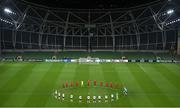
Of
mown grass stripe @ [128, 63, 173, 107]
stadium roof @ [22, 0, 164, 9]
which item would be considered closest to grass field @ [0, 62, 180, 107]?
A: mown grass stripe @ [128, 63, 173, 107]

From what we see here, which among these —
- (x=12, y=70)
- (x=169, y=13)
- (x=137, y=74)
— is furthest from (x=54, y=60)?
(x=169, y=13)

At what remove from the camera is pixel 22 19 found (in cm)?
8338

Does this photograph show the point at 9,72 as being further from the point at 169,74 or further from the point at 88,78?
the point at 169,74

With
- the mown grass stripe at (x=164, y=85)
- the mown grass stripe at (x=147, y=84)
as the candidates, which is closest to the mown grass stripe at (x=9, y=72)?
the mown grass stripe at (x=147, y=84)

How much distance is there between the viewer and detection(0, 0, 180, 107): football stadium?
53562mm

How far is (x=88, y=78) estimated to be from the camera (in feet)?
195

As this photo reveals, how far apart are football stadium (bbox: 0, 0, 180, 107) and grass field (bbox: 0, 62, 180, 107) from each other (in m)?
0.13

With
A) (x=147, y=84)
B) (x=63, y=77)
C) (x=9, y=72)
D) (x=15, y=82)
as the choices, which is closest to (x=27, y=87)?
(x=15, y=82)

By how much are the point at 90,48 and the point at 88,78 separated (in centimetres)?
3234

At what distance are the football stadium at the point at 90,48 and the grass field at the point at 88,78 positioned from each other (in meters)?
0.13

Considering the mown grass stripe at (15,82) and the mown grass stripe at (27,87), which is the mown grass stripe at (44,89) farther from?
the mown grass stripe at (15,82)

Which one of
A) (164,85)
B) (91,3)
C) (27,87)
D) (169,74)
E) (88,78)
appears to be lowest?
(27,87)

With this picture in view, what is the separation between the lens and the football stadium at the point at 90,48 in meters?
53.6

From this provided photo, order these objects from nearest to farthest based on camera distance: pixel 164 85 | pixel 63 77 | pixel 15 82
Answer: pixel 164 85 < pixel 15 82 < pixel 63 77
